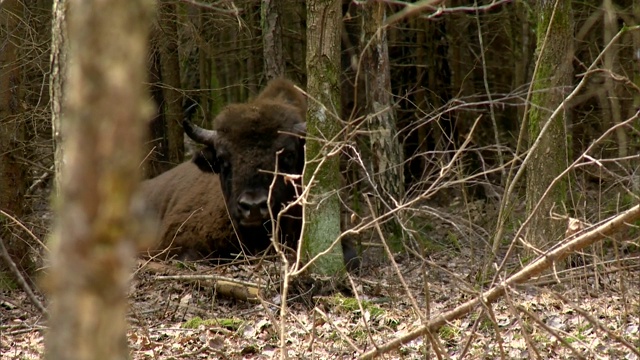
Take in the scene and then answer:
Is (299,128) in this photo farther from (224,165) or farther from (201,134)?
(201,134)

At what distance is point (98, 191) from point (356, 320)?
592cm

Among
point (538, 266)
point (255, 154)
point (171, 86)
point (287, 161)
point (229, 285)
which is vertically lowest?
point (229, 285)

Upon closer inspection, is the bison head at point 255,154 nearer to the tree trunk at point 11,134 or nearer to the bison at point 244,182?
the bison at point 244,182

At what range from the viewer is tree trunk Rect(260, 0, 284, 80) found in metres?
13.5

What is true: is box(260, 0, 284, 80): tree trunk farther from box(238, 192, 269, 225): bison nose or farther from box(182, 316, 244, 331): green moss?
box(182, 316, 244, 331): green moss

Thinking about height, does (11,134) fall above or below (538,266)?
below

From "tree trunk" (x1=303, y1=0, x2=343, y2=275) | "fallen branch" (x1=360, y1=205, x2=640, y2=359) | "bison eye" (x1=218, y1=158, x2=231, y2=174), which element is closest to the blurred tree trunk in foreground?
"fallen branch" (x1=360, y1=205, x2=640, y2=359)

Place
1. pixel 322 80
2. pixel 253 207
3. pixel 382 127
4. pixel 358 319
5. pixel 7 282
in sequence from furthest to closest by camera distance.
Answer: pixel 382 127
pixel 253 207
pixel 7 282
pixel 322 80
pixel 358 319

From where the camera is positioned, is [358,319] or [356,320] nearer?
[358,319]

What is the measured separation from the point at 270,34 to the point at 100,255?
11.6 metres

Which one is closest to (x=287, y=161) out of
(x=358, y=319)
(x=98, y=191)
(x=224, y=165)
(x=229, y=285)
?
(x=224, y=165)

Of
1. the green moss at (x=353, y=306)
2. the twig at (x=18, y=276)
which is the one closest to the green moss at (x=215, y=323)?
the green moss at (x=353, y=306)

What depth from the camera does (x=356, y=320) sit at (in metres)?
7.80

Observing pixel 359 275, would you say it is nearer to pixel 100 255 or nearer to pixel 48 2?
pixel 48 2
